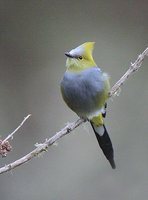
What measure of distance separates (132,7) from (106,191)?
1.40 metres

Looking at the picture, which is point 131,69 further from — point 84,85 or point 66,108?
point 66,108

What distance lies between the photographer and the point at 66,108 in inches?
175

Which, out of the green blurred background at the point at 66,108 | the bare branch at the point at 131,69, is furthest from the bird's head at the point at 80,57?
the green blurred background at the point at 66,108

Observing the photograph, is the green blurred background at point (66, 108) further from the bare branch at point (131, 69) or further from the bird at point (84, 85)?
the bare branch at point (131, 69)

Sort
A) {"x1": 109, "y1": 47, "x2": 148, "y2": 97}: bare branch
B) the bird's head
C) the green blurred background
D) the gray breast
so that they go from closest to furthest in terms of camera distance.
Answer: {"x1": 109, "y1": 47, "x2": 148, "y2": 97}: bare branch, the bird's head, the gray breast, the green blurred background

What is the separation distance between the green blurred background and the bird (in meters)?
1.52

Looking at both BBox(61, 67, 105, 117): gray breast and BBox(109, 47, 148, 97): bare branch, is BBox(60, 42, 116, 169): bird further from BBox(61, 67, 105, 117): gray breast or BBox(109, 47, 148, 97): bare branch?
BBox(109, 47, 148, 97): bare branch

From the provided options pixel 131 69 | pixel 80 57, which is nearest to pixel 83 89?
pixel 80 57

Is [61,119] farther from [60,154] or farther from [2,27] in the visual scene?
[2,27]

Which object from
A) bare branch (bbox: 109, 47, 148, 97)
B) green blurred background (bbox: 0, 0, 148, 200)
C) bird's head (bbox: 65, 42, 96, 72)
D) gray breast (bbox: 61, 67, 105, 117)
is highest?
green blurred background (bbox: 0, 0, 148, 200)

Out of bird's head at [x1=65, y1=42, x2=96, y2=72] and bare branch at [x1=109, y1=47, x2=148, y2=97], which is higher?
bird's head at [x1=65, y1=42, x2=96, y2=72]

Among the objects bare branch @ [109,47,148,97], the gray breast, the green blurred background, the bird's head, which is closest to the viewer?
bare branch @ [109,47,148,97]

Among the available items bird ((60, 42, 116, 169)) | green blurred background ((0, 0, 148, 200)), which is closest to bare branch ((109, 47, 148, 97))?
bird ((60, 42, 116, 169))

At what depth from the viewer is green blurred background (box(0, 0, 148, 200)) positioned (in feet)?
14.4
